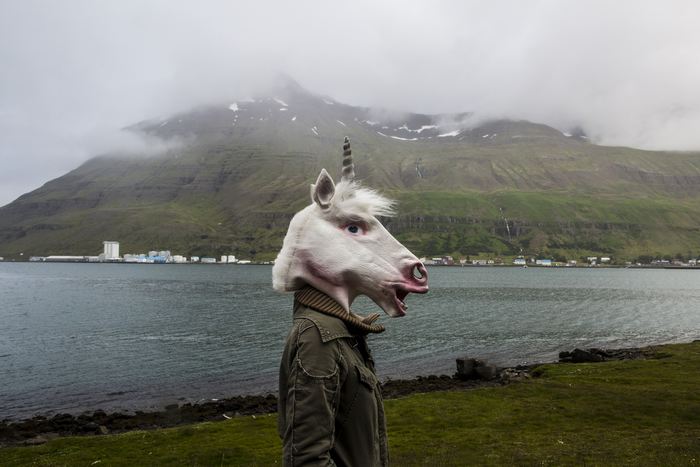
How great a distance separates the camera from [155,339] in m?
49.7

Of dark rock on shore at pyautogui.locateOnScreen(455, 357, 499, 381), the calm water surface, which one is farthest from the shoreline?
the calm water surface

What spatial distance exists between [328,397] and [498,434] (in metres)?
16.4

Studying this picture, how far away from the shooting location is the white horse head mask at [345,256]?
11.6 feet

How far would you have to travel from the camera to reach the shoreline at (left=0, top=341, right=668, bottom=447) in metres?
22.8

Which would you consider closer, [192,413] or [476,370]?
[192,413]

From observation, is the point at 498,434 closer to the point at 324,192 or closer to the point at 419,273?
the point at 419,273

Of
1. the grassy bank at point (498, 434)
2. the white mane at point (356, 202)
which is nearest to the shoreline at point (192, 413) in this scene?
the grassy bank at point (498, 434)

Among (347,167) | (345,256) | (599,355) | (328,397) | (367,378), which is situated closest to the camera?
(328,397)

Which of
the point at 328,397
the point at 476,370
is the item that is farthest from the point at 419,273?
the point at 476,370

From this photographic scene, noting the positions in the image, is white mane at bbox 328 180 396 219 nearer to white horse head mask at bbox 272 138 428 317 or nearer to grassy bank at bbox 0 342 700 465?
white horse head mask at bbox 272 138 428 317

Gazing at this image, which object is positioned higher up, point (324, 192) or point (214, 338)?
point (324, 192)

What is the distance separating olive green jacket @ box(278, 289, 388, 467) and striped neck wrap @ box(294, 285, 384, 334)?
0.09 ft

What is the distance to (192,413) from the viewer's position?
83.6ft

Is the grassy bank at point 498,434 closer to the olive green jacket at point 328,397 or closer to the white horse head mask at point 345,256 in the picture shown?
the olive green jacket at point 328,397
